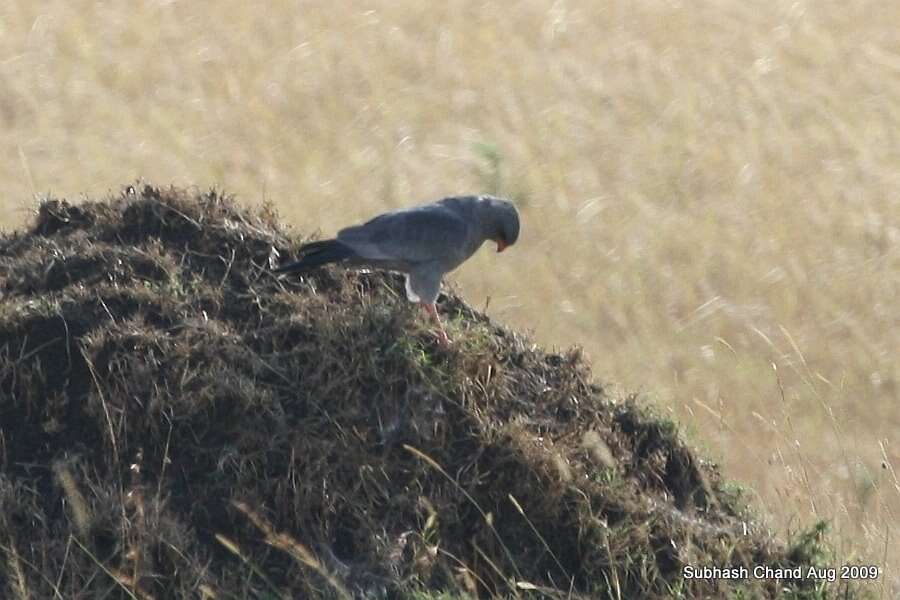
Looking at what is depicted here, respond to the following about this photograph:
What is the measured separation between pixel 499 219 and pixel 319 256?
133 cm

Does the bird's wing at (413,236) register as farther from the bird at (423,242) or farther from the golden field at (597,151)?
the golden field at (597,151)

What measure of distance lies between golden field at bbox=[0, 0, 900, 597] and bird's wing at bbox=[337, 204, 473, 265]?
1.90m

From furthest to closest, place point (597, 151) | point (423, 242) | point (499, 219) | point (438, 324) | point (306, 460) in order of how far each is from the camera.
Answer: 1. point (597, 151)
2. point (499, 219)
3. point (423, 242)
4. point (438, 324)
5. point (306, 460)

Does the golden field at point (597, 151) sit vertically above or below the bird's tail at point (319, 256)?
below

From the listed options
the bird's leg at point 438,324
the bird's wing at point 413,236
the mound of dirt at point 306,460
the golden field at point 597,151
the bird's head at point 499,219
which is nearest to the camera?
the mound of dirt at point 306,460

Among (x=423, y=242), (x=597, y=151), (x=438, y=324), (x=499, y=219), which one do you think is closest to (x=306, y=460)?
(x=438, y=324)

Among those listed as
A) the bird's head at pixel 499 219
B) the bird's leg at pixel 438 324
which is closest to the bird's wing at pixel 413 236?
the bird's head at pixel 499 219

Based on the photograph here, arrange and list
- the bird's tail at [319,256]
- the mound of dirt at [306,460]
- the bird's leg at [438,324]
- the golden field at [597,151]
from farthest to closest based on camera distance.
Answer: the golden field at [597,151] → the bird's tail at [319,256] → the bird's leg at [438,324] → the mound of dirt at [306,460]

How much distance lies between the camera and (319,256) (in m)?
5.90

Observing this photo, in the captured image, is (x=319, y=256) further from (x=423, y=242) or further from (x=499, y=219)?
(x=499, y=219)

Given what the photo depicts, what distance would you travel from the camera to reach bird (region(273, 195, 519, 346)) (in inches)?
235

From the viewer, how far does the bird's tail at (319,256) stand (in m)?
5.88

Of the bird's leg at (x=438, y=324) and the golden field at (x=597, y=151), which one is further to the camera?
the golden field at (x=597, y=151)

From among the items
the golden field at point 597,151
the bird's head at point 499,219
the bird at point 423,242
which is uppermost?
the bird at point 423,242
